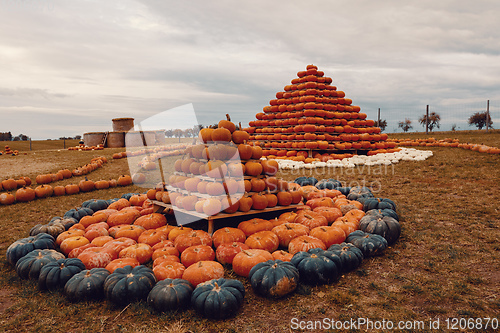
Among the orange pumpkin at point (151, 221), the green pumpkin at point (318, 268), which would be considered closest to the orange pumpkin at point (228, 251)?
the green pumpkin at point (318, 268)

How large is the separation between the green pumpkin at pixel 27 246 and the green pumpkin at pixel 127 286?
2015 millimetres

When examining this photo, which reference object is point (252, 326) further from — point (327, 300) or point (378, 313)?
point (378, 313)

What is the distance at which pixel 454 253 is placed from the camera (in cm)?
444

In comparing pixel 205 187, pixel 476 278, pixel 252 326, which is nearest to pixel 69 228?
pixel 205 187

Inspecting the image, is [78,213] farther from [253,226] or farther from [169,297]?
[169,297]

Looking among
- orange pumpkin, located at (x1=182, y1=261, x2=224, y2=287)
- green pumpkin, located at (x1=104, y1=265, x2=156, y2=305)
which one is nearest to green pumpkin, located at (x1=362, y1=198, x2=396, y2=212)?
orange pumpkin, located at (x1=182, y1=261, x2=224, y2=287)

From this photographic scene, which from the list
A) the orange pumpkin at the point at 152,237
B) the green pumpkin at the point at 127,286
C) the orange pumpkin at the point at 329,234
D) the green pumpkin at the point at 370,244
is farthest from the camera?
the orange pumpkin at the point at 152,237

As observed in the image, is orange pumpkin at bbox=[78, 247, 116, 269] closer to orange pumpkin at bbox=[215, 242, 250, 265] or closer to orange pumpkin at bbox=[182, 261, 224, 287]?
orange pumpkin at bbox=[182, 261, 224, 287]

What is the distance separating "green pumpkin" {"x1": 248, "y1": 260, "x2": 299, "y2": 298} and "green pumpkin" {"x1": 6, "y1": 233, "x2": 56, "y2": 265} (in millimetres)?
3615

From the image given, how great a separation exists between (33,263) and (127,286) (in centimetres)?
172

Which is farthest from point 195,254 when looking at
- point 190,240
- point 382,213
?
point 382,213

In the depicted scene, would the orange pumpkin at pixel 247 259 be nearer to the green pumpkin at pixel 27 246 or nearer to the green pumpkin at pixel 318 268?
the green pumpkin at pixel 318 268

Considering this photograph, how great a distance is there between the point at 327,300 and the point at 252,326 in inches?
38.6

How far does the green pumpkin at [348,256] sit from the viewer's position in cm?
409
